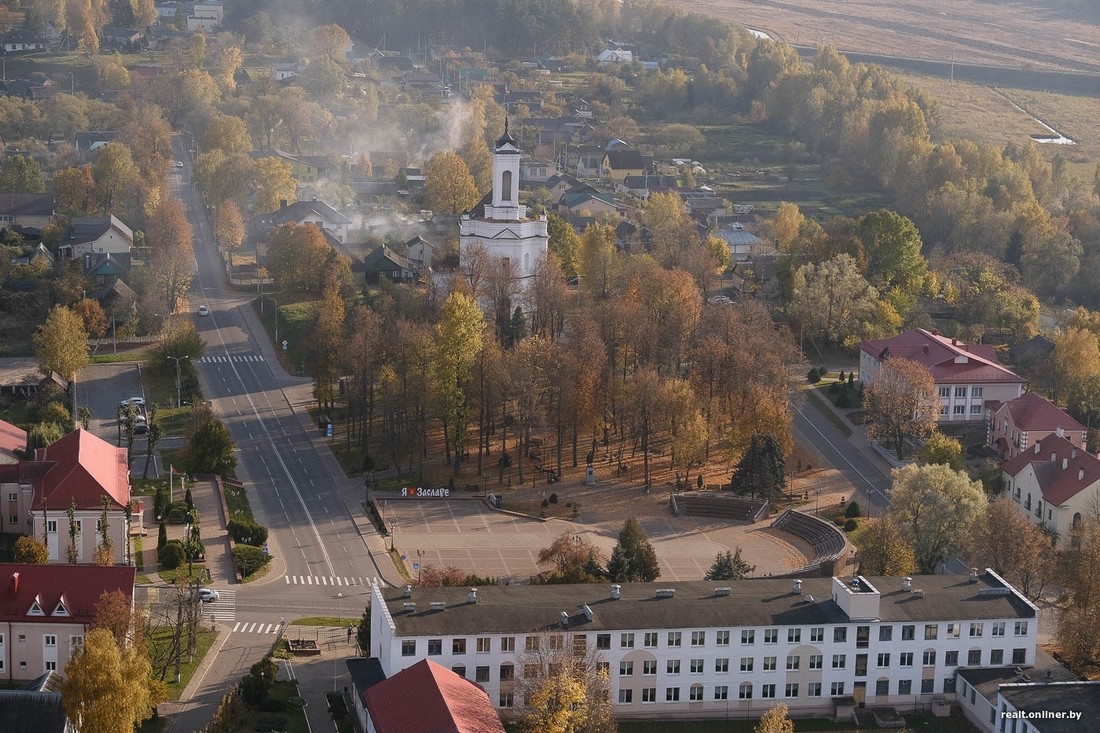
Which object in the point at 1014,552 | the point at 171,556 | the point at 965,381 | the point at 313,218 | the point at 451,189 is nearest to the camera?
the point at 1014,552

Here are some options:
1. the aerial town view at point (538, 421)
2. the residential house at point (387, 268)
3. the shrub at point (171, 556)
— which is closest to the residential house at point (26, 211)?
the aerial town view at point (538, 421)

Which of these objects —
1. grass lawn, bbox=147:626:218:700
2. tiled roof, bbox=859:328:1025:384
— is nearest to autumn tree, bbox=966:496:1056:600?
tiled roof, bbox=859:328:1025:384

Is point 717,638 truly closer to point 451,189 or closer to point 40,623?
point 40,623

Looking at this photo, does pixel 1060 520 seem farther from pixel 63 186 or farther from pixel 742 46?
pixel 742 46

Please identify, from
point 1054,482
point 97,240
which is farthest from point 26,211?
point 1054,482

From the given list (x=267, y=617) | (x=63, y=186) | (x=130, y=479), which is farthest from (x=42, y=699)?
(x=63, y=186)

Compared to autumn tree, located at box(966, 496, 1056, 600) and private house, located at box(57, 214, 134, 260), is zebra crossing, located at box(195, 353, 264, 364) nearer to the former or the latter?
private house, located at box(57, 214, 134, 260)
